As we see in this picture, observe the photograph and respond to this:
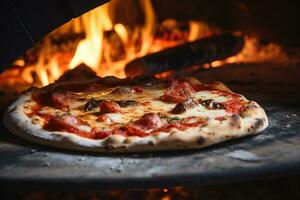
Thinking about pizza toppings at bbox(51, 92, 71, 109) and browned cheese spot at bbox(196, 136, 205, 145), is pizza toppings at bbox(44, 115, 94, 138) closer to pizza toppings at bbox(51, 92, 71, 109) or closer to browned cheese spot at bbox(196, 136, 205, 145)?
pizza toppings at bbox(51, 92, 71, 109)

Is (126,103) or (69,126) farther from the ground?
(69,126)

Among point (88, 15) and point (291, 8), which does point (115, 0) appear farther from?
point (291, 8)

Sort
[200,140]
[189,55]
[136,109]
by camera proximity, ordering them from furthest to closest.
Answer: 1. [189,55]
2. [136,109]
3. [200,140]

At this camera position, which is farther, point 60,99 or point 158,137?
point 60,99

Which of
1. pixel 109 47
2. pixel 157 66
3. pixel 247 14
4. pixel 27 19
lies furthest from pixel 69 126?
pixel 247 14

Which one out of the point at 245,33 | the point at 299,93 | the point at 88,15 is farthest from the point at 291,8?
the point at 88,15

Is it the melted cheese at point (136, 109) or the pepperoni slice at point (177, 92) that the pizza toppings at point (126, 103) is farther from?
the pepperoni slice at point (177, 92)

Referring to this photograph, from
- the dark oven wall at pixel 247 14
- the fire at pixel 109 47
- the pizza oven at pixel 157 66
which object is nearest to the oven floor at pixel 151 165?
the pizza oven at pixel 157 66

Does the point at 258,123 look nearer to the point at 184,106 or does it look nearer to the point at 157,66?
the point at 184,106
